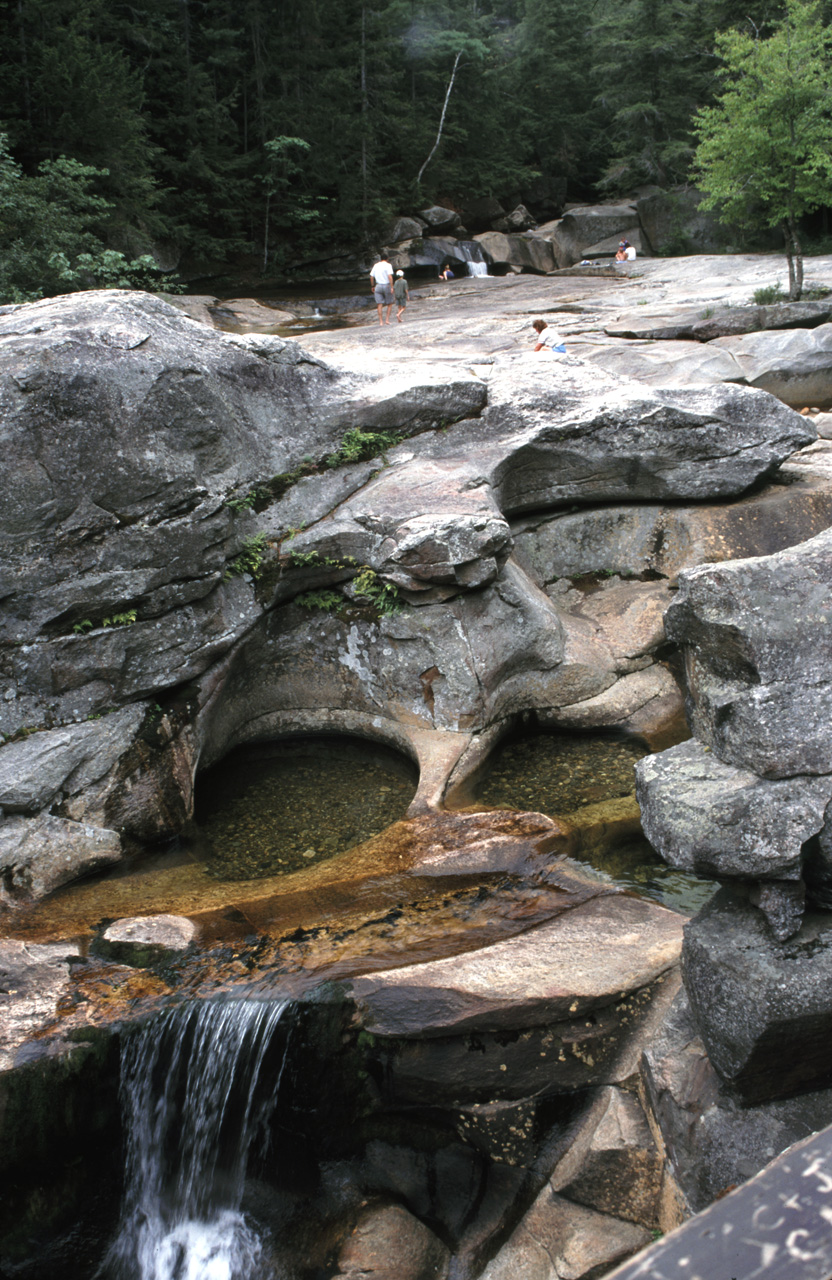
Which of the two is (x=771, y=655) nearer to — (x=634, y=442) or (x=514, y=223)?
(x=634, y=442)

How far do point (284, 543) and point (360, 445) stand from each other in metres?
1.67

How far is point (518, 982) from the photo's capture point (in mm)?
5102

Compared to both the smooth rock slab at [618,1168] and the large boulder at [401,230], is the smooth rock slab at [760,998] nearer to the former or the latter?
the smooth rock slab at [618,1168]

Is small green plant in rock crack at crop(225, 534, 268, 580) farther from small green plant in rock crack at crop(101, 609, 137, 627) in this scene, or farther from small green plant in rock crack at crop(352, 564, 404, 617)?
small green plant in rock crack at crop(101, 609, 137, 627)

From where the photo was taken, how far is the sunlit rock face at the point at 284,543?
299 inches

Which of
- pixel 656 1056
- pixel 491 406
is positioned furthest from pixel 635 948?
pixel 491 406

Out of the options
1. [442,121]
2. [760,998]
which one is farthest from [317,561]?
[442,121]

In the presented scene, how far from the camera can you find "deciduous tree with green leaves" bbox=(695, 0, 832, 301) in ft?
58.2

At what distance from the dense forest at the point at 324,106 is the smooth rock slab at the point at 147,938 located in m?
19.7

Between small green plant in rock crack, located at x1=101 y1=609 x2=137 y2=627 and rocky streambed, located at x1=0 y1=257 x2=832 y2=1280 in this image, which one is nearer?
rocky streambed, located at x1=0 y1=257 x2=832 y2=1280

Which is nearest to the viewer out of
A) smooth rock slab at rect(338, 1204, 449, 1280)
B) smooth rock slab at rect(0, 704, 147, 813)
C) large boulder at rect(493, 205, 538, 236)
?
smooth rock slab at rect(338, 1204, 449, 1280)

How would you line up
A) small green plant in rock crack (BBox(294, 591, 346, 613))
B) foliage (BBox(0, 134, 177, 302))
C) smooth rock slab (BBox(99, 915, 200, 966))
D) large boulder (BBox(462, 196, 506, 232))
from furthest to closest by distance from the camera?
large boulder (BBox(462, 196, 506, 232)), foliage (BBox(0, 134, 177, 302)), small green plant in rock crack (BBox(294, 591, 346, 613)), smooth rock slab (BBox(99, 915, 200, 966))

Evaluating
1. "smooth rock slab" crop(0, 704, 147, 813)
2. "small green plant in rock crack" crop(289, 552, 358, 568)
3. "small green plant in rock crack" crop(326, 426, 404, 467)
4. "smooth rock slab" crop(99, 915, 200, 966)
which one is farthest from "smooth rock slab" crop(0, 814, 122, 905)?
"small green plant in rock crack" crop(326, 426, 404, 467)

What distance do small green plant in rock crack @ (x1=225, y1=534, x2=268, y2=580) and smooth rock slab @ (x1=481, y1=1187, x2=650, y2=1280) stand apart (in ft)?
20.1
